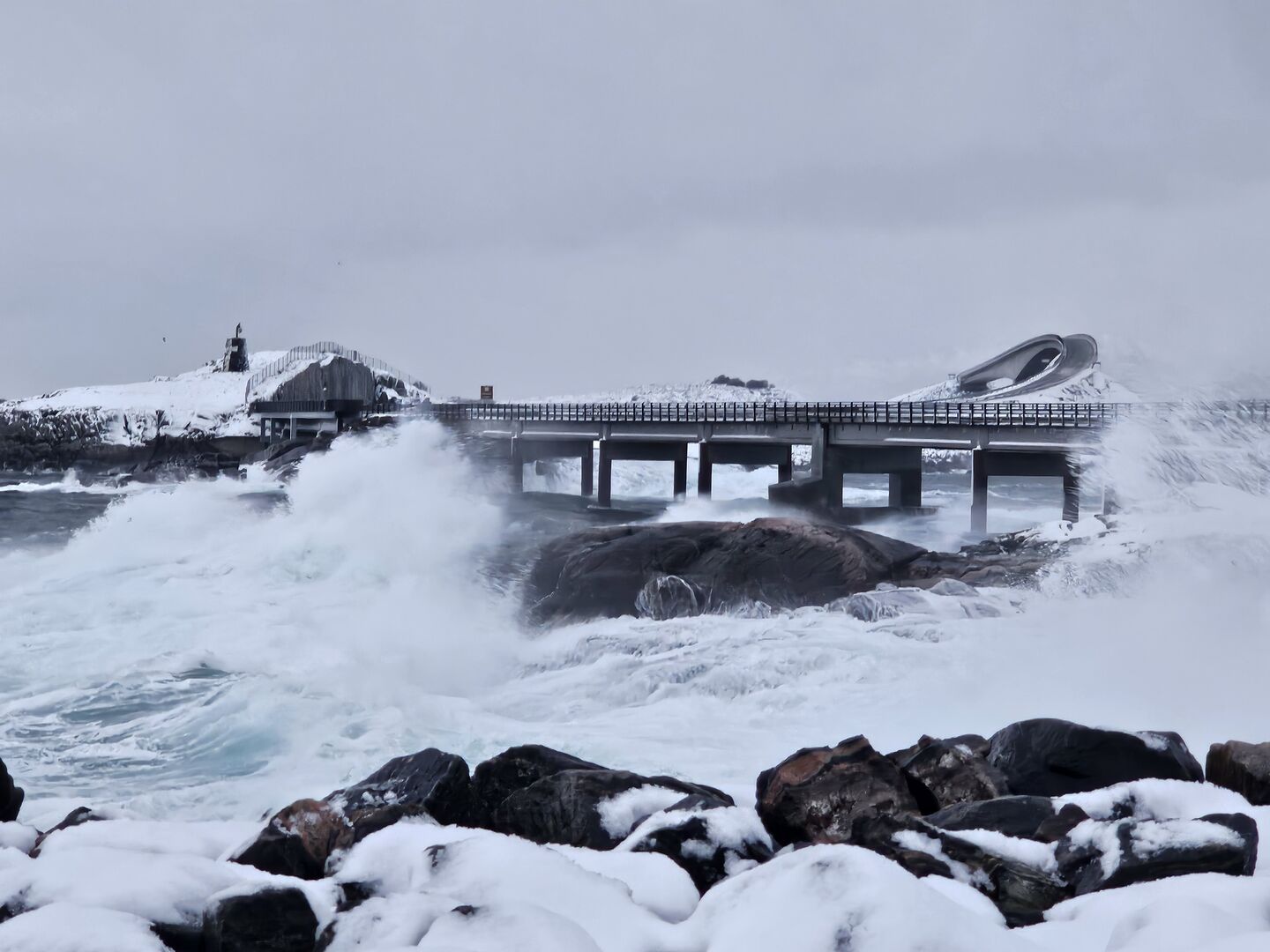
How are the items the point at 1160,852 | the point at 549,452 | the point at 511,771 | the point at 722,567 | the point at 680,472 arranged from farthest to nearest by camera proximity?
the point at 549,452 → the point at 680,472 → the point at 722,567 → the point at 511,771 → the point at 1160,852

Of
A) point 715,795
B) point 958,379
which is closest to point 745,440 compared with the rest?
point 715,795

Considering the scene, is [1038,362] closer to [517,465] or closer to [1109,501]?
[517,465]

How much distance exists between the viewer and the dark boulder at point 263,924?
13.7ft

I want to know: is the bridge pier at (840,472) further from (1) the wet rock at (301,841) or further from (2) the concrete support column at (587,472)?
(1) the wet rock at (301,841)

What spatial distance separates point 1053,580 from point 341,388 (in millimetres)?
61953

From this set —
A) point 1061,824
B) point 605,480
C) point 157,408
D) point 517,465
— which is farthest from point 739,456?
point 157,408

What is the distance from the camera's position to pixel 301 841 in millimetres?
5492

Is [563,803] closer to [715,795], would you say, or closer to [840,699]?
[715,795]

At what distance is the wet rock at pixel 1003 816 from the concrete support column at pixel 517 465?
41.9m

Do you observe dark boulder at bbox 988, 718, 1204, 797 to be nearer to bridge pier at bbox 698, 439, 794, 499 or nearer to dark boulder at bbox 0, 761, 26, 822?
dark boulder at bbox 0, 761, 26, 822

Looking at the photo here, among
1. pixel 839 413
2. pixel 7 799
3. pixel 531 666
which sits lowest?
pixel 531 666

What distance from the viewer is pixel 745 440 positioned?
41875 mm

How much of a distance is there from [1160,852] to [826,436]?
33633 mm

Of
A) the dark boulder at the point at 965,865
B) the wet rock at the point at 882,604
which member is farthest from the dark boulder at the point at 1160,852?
the wet rock at the point at 882,604
